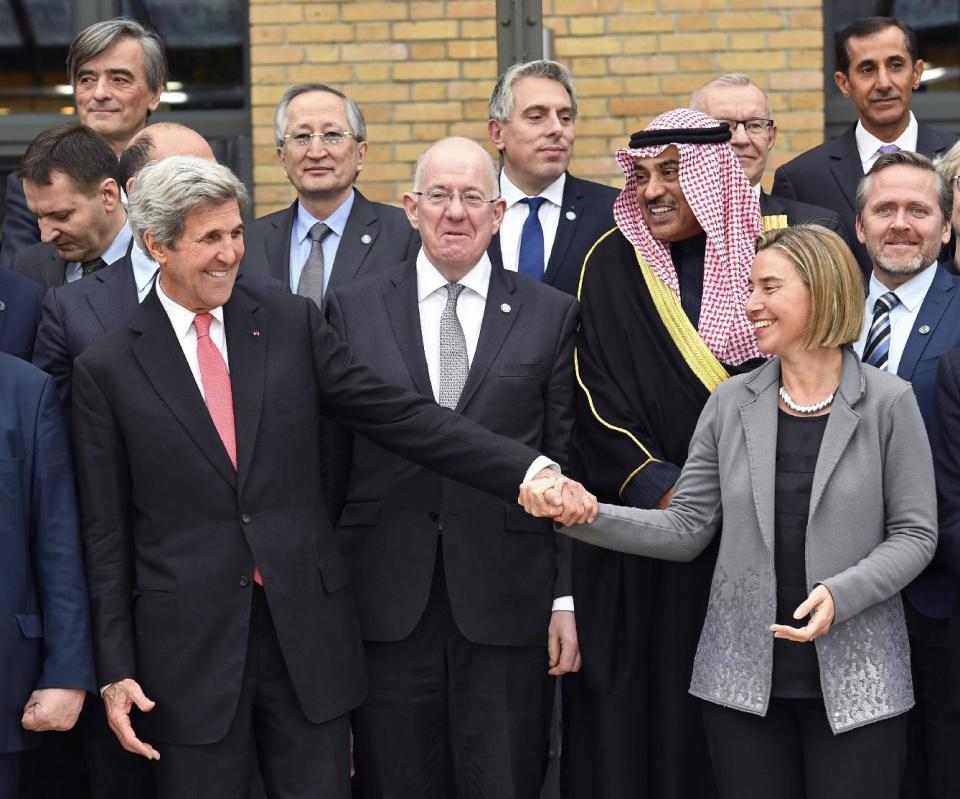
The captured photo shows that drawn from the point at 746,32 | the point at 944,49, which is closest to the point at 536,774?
the point at 746,32

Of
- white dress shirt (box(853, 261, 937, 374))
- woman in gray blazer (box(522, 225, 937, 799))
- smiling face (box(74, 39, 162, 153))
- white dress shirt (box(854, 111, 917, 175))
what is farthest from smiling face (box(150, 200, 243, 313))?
white dress shirt (box(854, 111, 917, 175))

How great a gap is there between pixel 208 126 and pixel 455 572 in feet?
12.0

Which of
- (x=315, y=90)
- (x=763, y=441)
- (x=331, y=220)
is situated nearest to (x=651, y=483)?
(x=763, y=441)

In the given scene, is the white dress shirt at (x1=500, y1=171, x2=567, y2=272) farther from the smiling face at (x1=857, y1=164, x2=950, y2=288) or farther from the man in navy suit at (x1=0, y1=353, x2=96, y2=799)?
the man in navy suit at (x1=0, y1=353, x2=96, y2=799)

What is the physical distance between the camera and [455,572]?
12.9 feet

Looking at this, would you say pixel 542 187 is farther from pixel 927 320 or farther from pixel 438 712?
pixel 438 712

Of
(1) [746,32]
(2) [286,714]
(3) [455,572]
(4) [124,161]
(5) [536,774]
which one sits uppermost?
(1) [746,32]

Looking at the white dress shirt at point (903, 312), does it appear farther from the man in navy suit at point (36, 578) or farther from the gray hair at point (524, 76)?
the man in navy suit at point (36, 578)

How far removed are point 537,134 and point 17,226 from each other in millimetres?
1715

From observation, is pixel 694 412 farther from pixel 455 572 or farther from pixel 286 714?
pixel 286 714

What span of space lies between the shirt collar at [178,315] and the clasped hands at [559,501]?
2.86ft

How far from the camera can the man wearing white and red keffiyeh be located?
4.08 metres

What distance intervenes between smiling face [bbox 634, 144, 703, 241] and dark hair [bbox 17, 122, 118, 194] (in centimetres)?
149

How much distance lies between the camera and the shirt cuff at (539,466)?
12.5ft
